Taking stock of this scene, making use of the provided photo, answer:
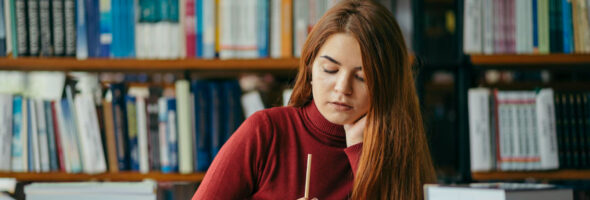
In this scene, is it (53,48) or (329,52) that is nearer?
(329,52)

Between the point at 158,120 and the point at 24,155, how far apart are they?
0.38 meters

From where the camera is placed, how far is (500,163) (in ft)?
4.82

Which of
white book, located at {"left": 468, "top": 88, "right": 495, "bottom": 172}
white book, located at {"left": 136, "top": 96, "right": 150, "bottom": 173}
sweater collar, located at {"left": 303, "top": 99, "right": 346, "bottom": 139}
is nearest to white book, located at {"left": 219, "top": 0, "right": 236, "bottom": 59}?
white book, located at {"left": 136, "top": 96, "right": 150, "bottom": 173}

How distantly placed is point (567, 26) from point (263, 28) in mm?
866

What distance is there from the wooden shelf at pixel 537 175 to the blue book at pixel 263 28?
0.69 meters

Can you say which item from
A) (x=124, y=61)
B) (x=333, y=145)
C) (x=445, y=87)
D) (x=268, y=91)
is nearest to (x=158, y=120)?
(x=124, y=61)

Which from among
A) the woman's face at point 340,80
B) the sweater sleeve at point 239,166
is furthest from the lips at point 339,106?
the sweater sleeve at point 239,166

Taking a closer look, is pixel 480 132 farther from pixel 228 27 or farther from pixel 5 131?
pixel 5 131

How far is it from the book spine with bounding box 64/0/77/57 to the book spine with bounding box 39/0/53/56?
44 mm

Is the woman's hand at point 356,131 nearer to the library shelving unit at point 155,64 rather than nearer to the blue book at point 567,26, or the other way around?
the library shelving unit at point 155,64

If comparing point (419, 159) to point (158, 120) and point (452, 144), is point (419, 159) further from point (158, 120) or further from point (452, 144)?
point (452, 144)

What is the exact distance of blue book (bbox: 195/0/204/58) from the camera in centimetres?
144

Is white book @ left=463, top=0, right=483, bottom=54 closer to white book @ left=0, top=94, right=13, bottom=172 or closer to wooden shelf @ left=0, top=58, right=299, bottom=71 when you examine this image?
wooden shelf @ left=0, top=58, right=299, bottom=71

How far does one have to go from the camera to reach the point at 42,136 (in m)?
1.44
